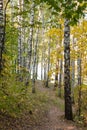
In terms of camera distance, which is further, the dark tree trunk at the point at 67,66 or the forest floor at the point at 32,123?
the dark tree trunk at the point at 67,66

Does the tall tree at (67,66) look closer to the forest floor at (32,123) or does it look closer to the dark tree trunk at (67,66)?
the dark tree trunk at (67,66)

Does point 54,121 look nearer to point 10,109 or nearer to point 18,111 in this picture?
point 18,111

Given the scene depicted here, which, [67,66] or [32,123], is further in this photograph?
[67,66]

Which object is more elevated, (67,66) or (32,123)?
(67,66)

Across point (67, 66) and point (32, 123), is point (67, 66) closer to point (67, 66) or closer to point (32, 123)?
point (67, 66)

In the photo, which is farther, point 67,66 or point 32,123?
point 67,66

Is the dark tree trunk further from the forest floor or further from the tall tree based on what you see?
the forest floor

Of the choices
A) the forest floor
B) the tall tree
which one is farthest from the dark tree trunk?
the forest floor

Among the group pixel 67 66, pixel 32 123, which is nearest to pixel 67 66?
pixel 67 66

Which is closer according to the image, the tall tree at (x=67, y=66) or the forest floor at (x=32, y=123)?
the forest floor at (x=32, y=123)

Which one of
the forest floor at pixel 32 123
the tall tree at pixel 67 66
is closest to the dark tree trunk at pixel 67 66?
the tall tree at pixel 67 66

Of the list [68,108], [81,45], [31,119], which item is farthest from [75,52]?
[31,119]

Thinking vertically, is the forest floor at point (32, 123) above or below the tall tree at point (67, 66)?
below

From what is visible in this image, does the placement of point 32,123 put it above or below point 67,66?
below
